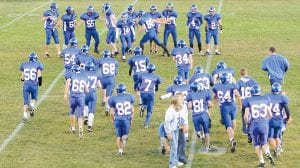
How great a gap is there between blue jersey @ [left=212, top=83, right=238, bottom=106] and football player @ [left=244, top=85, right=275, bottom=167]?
1162 mm

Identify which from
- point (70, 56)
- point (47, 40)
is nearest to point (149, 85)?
point (70, 56)

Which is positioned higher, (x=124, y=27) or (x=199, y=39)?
(x=124, y=27)

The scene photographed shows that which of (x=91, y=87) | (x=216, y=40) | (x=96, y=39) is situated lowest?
(x=91, y=87)

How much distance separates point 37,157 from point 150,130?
3.10 m

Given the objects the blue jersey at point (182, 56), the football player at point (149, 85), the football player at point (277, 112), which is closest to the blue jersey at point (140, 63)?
the football player at point (149, 85)

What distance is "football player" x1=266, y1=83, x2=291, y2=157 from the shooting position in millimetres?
13867

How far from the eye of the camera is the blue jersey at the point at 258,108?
1347 centimetres

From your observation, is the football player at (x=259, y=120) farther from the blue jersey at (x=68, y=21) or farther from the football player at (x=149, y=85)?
the blue jersey at (x=68, y=21)

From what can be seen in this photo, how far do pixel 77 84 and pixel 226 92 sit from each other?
3.43 m

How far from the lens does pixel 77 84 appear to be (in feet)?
51.7

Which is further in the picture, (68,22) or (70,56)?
(68,22)

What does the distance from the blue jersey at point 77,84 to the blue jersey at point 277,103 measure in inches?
172

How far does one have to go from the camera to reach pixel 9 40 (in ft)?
90.8

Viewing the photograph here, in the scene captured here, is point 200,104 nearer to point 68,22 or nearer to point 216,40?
point 216,40
